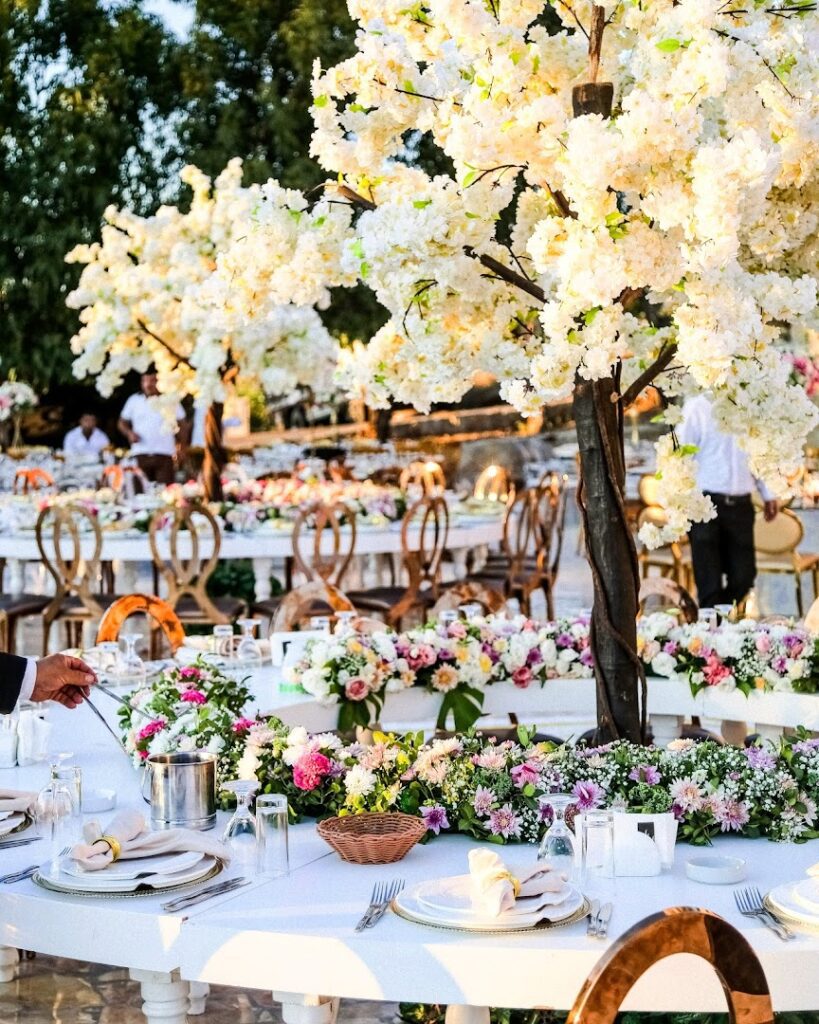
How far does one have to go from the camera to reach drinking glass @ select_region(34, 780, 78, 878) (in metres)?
2.79

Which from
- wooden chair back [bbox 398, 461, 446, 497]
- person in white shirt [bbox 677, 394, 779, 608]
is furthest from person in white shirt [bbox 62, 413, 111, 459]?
person in white shirt [bbox 677, 394, 779, 608]

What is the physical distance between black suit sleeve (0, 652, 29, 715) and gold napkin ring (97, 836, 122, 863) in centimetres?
85

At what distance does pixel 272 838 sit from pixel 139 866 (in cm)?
24

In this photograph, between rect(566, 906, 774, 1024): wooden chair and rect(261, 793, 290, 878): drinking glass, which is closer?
rect(566, 906, 774, 1024): wooden chair

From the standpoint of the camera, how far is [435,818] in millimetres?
2949

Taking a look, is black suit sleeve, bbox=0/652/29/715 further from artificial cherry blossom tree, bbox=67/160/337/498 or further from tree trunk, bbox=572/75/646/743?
artificial cherry blossom tree, bbox=67/160/337/498

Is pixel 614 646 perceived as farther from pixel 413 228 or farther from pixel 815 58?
pixel 815 58

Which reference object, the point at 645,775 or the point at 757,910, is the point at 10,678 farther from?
the point at 757,910

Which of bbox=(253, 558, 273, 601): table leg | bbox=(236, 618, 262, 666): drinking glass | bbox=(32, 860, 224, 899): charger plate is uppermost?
bbox=(253, 558, 273, 601): table leg

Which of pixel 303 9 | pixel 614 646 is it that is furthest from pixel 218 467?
pixel 303 9

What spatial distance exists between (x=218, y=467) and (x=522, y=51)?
626 centimetres

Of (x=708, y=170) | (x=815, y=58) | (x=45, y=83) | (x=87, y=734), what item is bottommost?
(x=87, y=734)

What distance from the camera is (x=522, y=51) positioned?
290 centimetres

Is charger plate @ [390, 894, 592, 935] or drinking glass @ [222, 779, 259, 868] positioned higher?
drinking glass @ [222, 779, 259, 868]
